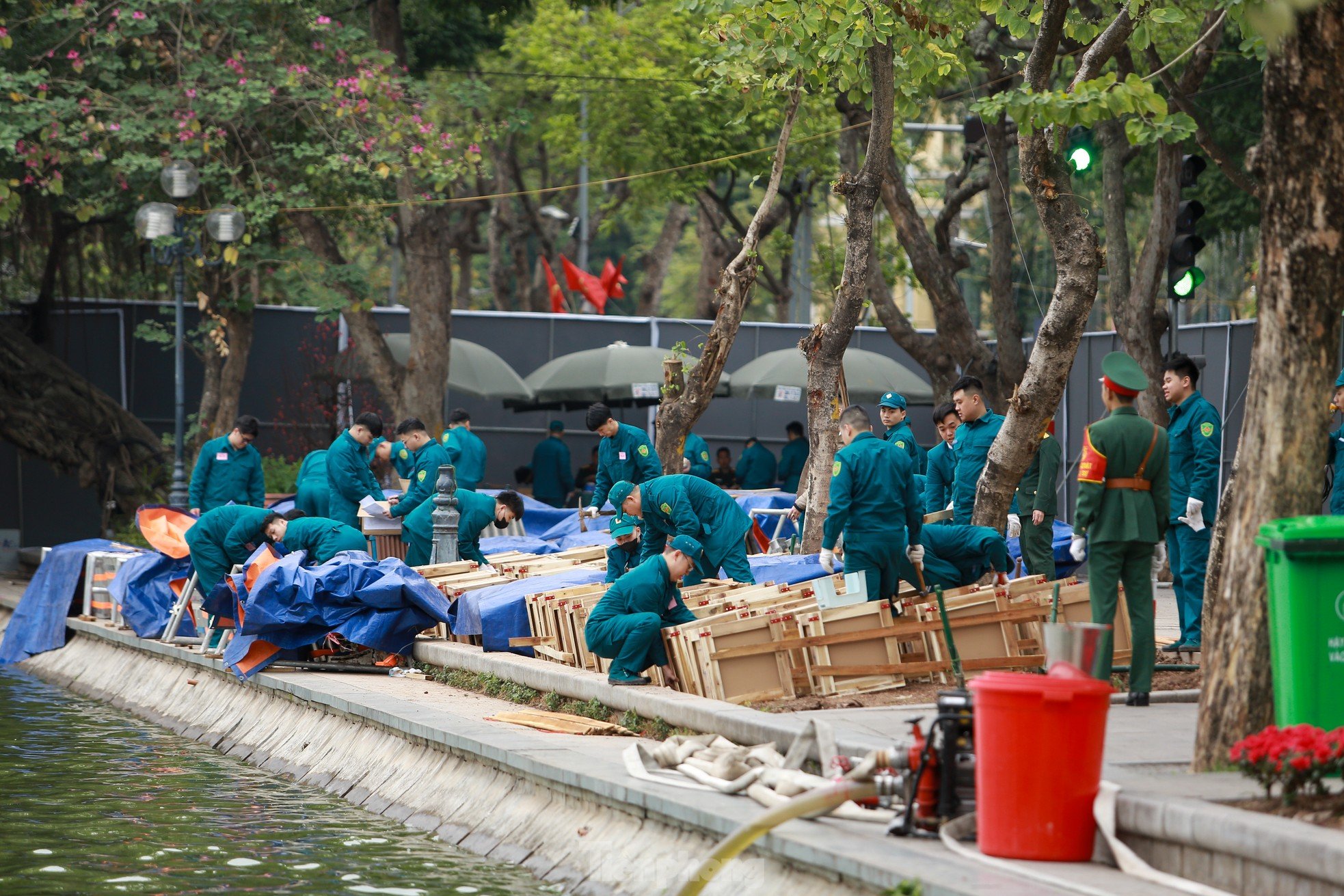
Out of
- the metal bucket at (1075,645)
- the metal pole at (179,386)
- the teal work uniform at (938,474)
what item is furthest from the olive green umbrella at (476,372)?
the metal bucket at (1075,645)

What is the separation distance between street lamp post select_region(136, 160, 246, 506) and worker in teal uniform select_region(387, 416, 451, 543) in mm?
3752

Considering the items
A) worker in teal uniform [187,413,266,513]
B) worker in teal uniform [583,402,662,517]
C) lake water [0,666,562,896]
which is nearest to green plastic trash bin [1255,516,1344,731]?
lake water [0,666,562,896]

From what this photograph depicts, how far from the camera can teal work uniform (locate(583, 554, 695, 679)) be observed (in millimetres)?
10055

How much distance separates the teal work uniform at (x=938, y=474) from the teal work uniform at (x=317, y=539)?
470cm

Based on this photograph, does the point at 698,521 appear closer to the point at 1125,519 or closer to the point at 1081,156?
the point at 1125,519

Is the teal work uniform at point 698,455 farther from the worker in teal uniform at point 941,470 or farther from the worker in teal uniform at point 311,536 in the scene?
the worker in teal uniform at point 311,536

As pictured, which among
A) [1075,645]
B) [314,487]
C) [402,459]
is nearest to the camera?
[1075,645]

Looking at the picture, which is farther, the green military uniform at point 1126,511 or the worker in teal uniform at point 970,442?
Result: the worker in teal uniform at point 970,442

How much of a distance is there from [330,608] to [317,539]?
3.67ft

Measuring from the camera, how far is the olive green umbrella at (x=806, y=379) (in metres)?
24.1

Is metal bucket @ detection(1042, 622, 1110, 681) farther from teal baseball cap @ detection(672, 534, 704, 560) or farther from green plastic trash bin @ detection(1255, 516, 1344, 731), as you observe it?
teal baseball cap @ detection(672, 534, 704, 560)

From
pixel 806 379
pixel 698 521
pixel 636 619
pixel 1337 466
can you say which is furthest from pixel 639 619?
pixel 806 379

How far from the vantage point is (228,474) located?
16.9 metres

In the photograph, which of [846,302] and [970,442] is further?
[846,302]
